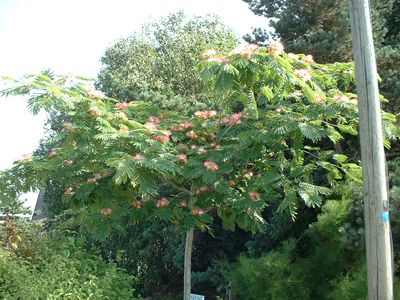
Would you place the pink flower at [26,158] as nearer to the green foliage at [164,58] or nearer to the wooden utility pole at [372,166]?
the wooden utility pole at [372,166]

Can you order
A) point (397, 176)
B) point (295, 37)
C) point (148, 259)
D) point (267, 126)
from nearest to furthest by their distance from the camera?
point (267, 126) < point (397, 176) < point (295, 37) < point (148, 259)

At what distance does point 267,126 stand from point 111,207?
188cm

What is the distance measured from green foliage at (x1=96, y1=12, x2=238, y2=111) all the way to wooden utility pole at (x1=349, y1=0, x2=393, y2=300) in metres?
8.41

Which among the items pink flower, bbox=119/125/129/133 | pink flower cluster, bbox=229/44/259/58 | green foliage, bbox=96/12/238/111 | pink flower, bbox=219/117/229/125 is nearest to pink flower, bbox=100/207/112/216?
pink flower, bbox=119/125/129/133

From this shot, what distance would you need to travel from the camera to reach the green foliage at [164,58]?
1514cm

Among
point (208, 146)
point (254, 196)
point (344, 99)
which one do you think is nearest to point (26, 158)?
point (208, 146)

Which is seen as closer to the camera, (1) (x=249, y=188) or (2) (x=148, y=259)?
(1) (x=249, y=188)

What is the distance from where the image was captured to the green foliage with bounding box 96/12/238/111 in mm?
15141

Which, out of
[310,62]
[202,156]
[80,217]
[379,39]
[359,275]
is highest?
[379,39]

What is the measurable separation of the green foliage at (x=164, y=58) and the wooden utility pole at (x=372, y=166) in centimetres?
841

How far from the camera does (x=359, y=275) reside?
681cm

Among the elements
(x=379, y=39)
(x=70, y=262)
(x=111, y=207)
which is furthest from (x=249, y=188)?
(x=379, y=39)

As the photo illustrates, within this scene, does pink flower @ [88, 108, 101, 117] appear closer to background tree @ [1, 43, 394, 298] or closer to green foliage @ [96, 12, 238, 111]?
background tree @ [1, 43, 394, 298]

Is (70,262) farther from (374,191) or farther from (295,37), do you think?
(295,37)
